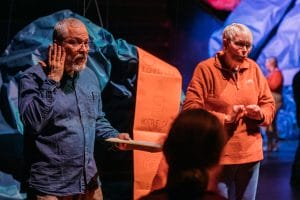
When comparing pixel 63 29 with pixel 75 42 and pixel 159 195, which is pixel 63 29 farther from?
pixel 159 195

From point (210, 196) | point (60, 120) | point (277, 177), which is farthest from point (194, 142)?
point (277, 177)

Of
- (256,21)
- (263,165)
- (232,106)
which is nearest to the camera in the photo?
(232,106)

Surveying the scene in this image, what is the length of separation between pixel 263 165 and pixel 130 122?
13.5ft

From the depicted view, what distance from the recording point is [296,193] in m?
6.73

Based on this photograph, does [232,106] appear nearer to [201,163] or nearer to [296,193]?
[201,163]

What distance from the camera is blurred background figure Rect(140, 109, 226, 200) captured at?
1932 mm

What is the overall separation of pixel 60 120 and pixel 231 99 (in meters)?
1.26

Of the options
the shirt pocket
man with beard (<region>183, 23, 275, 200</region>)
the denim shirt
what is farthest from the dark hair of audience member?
man with beard (<region>183, 23, 275, 200</region>)

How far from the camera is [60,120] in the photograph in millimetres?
3160

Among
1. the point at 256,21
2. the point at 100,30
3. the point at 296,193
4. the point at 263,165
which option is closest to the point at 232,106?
the point at 100,30

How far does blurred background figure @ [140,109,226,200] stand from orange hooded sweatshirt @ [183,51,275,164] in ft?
6.33

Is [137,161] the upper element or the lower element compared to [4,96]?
lower

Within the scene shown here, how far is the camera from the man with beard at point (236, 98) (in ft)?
12.8

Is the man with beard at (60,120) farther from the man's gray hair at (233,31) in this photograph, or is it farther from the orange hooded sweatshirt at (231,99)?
the man's gray hair at (233,31)
